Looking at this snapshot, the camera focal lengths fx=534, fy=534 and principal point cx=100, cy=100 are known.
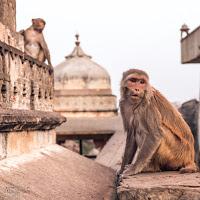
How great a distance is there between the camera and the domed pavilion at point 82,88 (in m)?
17.7

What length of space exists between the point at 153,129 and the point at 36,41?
2.49 meters

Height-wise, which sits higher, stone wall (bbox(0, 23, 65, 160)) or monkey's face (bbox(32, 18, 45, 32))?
monkey's face (bbox(32, 18, 45, 32))

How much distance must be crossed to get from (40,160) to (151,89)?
4.10 feet

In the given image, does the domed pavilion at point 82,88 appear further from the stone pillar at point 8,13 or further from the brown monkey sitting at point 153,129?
the brown monkey sitting at point 153,129

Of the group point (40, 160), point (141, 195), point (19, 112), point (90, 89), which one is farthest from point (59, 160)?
point (90, 89)

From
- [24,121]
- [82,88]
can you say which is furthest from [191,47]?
[24,121]

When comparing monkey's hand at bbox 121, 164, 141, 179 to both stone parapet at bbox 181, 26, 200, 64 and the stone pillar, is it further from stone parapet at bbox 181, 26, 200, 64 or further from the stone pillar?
stone parapet at bbox 181, 26, 200, 64

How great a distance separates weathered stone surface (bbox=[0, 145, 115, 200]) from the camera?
11.5 ft

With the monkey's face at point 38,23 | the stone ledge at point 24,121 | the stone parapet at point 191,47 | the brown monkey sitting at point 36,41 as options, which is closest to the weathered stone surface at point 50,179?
the stone ledge at point 24,121

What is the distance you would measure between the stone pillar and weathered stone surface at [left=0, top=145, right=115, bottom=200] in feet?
4.31

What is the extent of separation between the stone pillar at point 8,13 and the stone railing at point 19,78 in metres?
0.11

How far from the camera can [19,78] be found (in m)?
5.09

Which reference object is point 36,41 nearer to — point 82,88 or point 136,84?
point 136,84

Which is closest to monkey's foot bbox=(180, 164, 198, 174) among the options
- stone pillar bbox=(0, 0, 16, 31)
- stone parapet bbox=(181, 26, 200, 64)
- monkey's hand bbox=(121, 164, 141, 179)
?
monkey's hand bbox=(121, 164, 141, 179)
